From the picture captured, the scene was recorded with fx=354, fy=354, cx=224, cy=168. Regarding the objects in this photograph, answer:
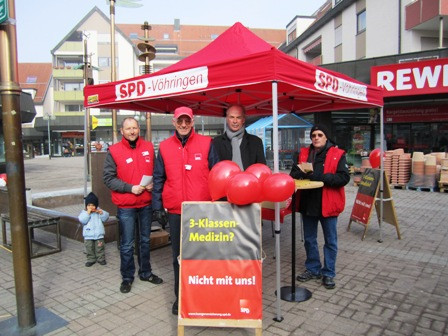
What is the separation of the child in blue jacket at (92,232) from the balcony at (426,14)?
1634 centimetres

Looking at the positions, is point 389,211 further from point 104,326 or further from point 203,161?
point 104,326

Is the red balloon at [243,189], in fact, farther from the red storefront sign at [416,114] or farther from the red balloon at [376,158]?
the red storefront sign at [416,114]

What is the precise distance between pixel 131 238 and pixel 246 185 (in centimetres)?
186

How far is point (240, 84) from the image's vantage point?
137 inches

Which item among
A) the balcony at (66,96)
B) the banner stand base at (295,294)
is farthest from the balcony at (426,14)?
the balcony at (66,96)

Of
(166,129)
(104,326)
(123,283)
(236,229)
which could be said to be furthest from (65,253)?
(166,129)

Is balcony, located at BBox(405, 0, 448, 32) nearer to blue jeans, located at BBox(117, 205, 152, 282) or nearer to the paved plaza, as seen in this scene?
the paved plaza

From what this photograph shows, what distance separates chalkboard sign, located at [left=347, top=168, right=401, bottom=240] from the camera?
240 inches

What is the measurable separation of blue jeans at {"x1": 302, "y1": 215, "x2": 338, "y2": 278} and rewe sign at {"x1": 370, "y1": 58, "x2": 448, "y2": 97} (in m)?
8.88

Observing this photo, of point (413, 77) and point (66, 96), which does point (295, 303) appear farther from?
point (66, 96)

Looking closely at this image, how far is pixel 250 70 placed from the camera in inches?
135

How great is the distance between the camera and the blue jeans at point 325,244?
4.16m

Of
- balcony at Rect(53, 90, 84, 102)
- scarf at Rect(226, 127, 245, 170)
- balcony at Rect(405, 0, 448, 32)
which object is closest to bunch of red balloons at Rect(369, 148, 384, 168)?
scarf at Rect(226, 127, 245, 170)

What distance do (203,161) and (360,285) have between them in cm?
245
